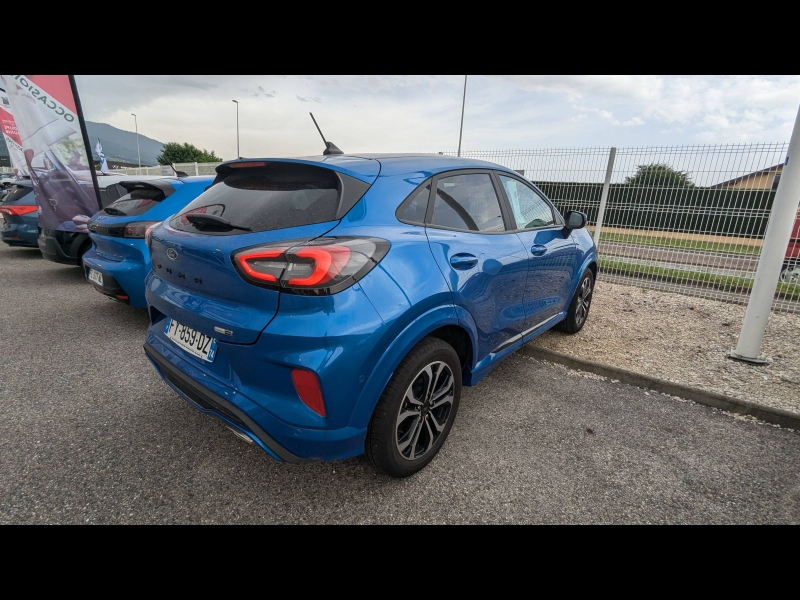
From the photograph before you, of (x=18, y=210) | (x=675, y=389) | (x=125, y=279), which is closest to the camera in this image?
(x=675, y=389)

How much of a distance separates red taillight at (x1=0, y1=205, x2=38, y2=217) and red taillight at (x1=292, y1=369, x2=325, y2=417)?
8.68 m

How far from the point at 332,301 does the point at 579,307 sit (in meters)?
3.46

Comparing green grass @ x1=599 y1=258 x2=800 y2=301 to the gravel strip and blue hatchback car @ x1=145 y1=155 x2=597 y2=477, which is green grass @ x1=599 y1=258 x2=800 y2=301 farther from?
blue hatchback car @ x1=145 y1=155 x2=597 y2=477

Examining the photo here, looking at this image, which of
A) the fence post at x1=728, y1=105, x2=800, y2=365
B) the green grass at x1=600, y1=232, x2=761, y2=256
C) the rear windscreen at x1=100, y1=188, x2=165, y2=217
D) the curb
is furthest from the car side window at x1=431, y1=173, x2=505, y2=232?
the green grass at x1=600, y1=232, x2=761, y2=256

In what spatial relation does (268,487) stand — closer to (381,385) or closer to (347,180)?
(381,385)

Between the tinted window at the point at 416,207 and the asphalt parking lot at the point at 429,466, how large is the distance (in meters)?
1.37

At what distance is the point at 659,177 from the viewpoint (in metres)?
6.55

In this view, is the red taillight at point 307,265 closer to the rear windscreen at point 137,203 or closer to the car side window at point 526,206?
the car side window at point 526,206

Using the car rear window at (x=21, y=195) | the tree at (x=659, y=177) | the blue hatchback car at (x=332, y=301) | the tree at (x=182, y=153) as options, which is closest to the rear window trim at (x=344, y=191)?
the blue hatchback car at (x=332, y=301)

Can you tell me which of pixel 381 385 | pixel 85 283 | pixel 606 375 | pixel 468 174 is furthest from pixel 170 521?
pixel 85 283

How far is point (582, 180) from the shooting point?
7277 mm

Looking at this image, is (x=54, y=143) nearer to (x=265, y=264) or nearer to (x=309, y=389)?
(x=265, y=264)

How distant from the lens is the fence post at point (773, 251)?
11.2 feet

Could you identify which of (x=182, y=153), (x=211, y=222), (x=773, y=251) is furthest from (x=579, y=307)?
(x=182, y=153)
